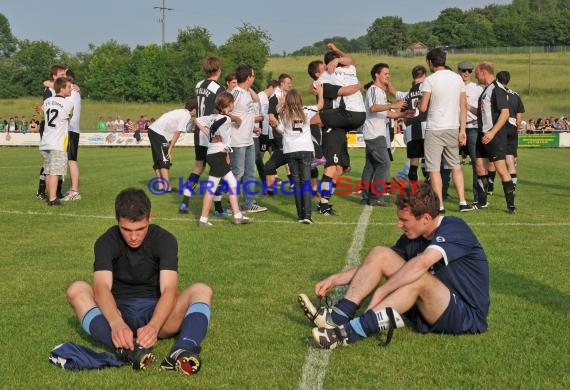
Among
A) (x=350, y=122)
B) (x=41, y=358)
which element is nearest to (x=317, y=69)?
(x=350, y=122)

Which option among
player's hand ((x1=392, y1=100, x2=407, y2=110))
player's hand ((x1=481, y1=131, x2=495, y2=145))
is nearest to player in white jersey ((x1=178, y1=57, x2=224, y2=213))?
player's hand ((x1=392, y1=100, x2=407, y2=110))

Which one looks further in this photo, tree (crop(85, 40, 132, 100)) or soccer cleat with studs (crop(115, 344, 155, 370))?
tree (crop(85, 40, 132, 100))

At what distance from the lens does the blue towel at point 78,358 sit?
4203mm

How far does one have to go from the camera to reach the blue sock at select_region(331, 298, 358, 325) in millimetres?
4759

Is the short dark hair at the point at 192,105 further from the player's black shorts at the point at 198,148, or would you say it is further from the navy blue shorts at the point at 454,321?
the navy blue shorts at the point at 454,321

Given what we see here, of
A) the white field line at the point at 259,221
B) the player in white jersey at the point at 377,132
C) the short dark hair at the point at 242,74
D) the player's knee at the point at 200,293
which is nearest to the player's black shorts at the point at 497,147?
the player in white jersey at the point at 377,132

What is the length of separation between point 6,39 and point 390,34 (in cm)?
7976

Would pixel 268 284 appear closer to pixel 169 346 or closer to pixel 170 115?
pixel 169 346

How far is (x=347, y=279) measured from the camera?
517 centimetres

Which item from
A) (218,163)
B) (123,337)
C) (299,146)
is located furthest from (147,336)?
(299,146)

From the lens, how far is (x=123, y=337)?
4.22m

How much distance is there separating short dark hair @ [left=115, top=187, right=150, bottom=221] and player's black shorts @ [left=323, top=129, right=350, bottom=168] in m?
6.55

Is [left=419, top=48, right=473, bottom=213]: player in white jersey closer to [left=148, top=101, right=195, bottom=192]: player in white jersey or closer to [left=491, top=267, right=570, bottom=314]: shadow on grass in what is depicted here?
[left=491, top=267, right=570, bottom=314]: shadow on grass

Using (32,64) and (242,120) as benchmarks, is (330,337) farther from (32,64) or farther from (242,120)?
(32,64)
